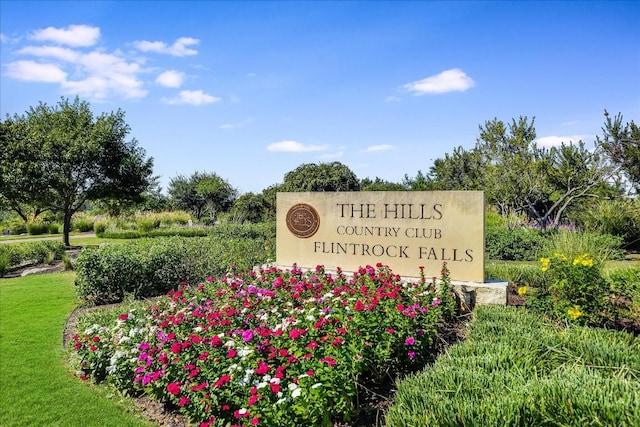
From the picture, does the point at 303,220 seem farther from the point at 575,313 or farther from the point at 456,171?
the point at 456,171

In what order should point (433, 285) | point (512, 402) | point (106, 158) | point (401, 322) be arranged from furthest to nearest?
point (106, 158) → point (433, 285) → point (401, 322) → point (512, 402)

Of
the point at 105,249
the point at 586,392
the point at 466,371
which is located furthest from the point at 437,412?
the point at 105,249

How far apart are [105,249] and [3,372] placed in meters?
3.57

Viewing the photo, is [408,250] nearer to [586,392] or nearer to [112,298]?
[586,392]

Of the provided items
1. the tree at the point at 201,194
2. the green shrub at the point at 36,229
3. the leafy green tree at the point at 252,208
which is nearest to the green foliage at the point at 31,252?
the leafy green tree at the point at 252,208

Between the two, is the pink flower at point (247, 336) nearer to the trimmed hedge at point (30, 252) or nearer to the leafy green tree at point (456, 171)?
the trimmed hedge at point (30, 252)

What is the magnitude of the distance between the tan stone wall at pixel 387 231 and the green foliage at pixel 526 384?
2465 millimetres

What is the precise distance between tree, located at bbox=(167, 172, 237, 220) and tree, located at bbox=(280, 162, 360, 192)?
13573mm

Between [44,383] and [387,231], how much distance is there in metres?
4.74

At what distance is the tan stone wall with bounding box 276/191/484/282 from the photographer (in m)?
6.05

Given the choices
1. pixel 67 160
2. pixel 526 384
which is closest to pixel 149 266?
pixel 526 384

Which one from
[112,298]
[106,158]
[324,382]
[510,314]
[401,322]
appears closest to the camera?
[324,382]

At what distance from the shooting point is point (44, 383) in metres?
4.52

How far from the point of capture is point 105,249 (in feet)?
26.9
